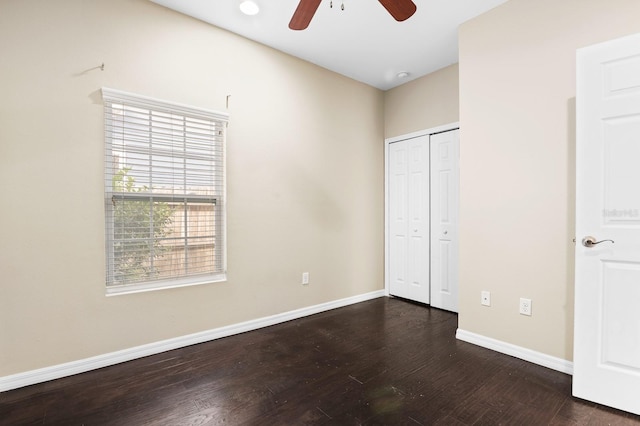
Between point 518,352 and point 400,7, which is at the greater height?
point 400,7

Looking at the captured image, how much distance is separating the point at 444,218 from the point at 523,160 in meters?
1.27

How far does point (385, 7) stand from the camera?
173 cm

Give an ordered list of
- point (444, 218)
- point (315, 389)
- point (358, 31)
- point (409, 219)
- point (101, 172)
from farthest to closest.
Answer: point (409, 219) → point (444, 218) → point (358, 31) → point (101, 172) → point (315, 389)

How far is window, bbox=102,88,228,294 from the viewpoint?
93.9 inches

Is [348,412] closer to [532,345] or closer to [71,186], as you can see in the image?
[532,345]

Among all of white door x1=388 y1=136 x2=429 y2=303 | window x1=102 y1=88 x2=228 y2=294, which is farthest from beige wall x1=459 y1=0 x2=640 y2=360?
window x1=102 y1=88 x2=228 y2=294

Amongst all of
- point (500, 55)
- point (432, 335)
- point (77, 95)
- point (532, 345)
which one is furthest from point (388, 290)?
point (77, 95)

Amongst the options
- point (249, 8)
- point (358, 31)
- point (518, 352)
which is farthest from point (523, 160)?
point (249, 8)

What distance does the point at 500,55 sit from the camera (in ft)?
8.46

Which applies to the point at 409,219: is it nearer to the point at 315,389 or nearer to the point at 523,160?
the point at 523,160

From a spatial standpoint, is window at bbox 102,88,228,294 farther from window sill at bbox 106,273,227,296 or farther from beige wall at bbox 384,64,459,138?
beige wall at bbox 384,64,459,138

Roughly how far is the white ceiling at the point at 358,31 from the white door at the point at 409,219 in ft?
3.18

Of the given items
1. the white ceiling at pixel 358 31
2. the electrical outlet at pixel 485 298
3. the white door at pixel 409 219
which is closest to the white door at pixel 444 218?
the white door at pixel 409 219

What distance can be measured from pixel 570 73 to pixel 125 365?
388cm
